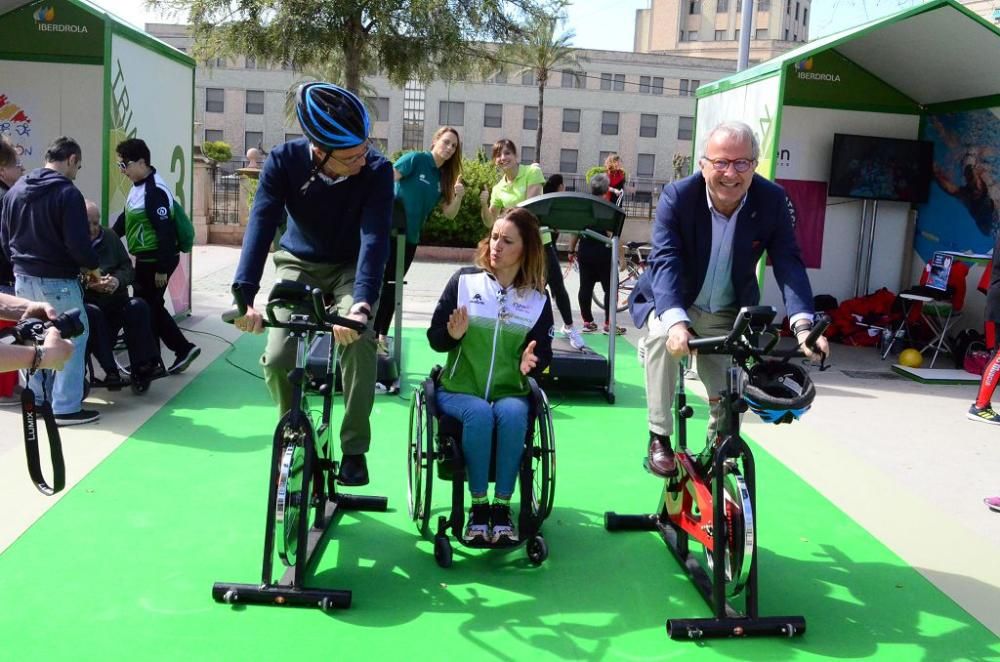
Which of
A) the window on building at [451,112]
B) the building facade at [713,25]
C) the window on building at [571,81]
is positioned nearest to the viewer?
the window on building at [451,112]

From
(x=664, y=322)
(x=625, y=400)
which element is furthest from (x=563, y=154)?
(x=664, y=322)

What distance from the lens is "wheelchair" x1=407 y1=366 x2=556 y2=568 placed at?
152 inches

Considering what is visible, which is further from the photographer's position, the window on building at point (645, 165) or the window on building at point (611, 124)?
the window on building at point (645, 165)

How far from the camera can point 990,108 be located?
9.41m

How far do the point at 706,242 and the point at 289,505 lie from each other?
1.93m

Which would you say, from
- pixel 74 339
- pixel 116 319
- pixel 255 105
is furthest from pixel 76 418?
pixel 255 105

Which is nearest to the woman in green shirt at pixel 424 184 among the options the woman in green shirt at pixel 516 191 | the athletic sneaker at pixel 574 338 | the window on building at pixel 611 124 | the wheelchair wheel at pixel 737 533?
the woman in green shirt at pixel 516 191

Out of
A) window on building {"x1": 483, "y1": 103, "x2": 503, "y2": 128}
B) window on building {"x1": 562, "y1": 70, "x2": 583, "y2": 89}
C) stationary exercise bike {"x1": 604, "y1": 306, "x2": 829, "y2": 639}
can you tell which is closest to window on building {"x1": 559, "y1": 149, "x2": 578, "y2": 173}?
window on building {"x1": 562, "y1": 70, "x2": 583, "y2": 89}

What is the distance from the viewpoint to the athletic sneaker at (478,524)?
3.86m

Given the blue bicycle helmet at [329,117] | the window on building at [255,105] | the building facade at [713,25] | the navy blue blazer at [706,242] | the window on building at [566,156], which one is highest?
the building facade at [713,25]

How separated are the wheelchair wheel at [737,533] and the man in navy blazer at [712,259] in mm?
518

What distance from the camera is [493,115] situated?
52.3 metres

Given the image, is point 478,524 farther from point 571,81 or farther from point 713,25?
point 713,25

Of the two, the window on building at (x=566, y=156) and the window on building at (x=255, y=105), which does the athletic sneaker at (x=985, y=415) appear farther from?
the window on building at (x=255, y=105)
